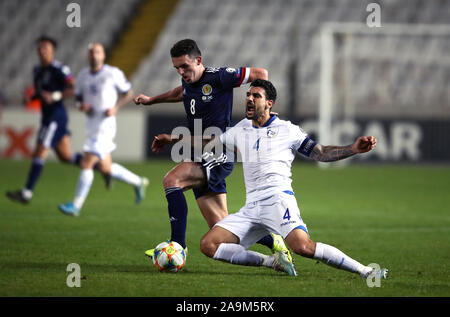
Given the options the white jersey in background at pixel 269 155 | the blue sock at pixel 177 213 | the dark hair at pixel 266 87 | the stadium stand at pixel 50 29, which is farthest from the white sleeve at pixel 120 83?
the stadium stand at pixel 50 29

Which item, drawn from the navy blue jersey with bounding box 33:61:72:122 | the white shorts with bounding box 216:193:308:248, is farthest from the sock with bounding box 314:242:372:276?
the navy blue jersey with bounding box 33:61:72:122

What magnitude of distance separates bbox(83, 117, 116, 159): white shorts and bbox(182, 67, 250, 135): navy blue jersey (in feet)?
13.0

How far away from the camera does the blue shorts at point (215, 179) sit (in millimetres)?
6754

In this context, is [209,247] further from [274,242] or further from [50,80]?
[50,80]

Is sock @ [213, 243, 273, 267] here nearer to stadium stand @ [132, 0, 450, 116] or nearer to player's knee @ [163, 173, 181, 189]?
player's knee @ [163, 173, 181, 189]

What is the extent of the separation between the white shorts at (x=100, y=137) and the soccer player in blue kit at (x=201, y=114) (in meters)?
3.79

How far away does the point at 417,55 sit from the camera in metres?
22.6

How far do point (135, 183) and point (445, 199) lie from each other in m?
4.89

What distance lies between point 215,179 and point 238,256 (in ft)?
2.85

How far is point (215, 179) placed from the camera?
22.3 ft

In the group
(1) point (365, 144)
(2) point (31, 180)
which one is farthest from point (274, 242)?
(2) point (31, 180)

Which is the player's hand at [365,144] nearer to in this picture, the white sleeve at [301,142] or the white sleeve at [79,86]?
the white sleeve at [301,142]
